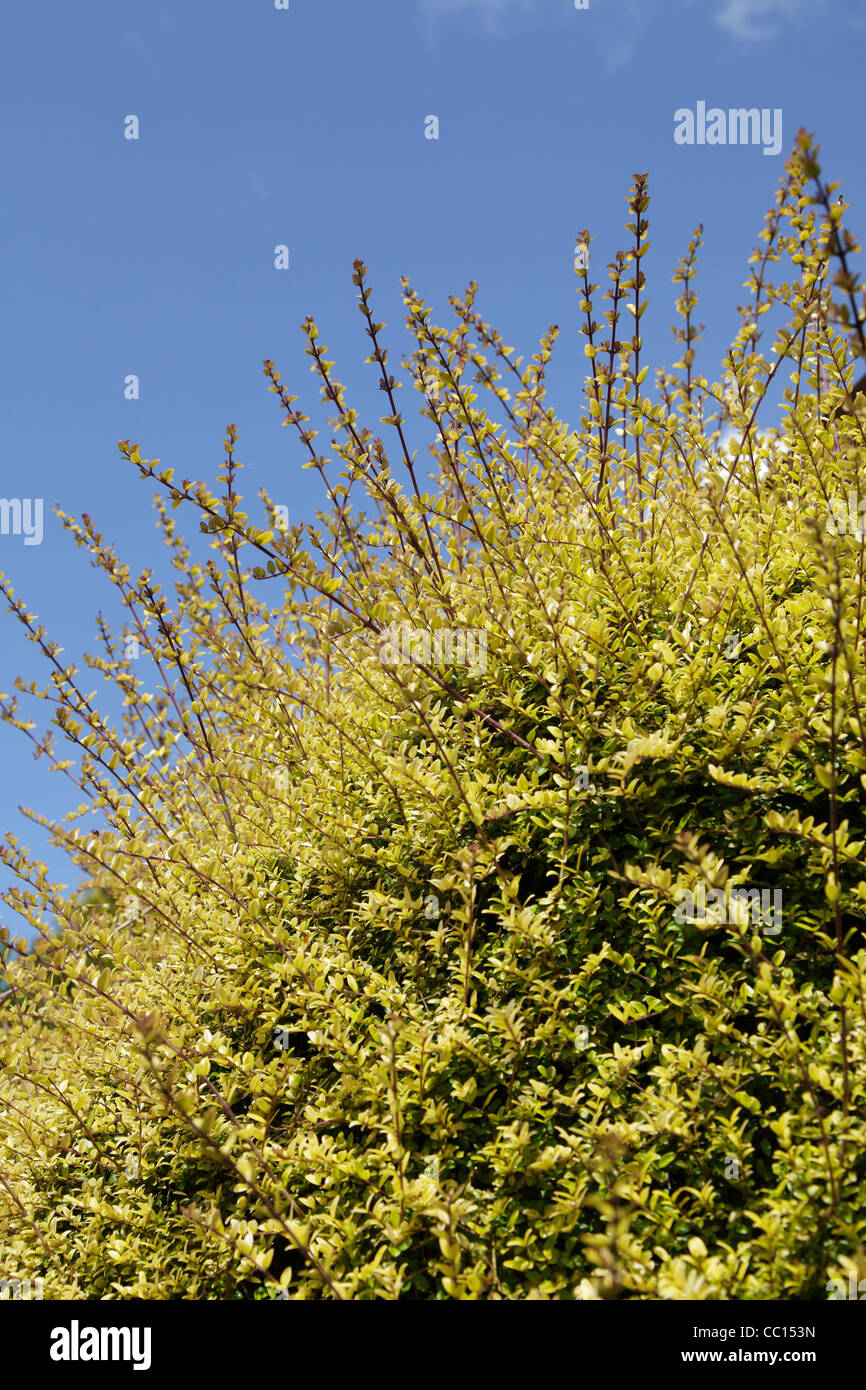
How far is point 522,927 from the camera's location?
87.7 inches

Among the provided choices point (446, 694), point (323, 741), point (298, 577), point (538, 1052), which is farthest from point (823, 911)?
point (323, 741)

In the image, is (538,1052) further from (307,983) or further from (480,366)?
(480,366)

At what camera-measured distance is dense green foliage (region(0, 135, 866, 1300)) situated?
1.96 metres

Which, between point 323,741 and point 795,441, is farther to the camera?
point 323,741

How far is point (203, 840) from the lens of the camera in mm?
4117

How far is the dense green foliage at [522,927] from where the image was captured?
6.42 feet

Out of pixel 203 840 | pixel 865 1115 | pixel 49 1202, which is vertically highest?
pixel 203 840

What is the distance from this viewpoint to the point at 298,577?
2709mm

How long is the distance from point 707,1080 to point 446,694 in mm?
1502

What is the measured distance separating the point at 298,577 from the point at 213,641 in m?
1.49

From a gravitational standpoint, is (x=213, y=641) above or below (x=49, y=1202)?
above

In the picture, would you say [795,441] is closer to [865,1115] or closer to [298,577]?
[298,577]

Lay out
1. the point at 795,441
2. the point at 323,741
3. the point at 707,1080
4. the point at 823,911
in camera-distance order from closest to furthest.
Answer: the point at 707,1080, the point at 823,911, the point at 795,441, the point at 323,741
